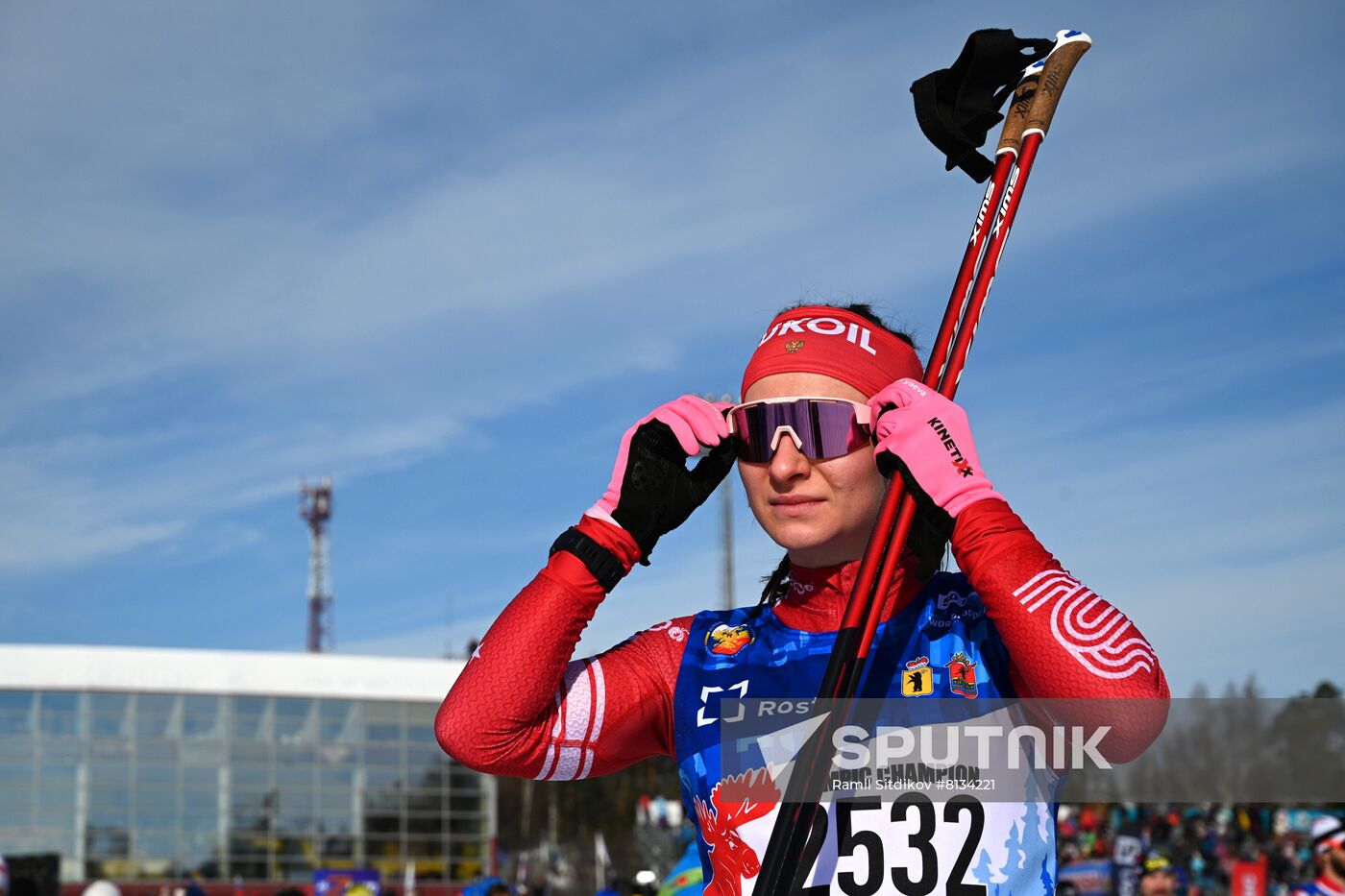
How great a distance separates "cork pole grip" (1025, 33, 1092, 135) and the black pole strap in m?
0.10

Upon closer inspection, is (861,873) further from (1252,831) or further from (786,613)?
(1252,831)

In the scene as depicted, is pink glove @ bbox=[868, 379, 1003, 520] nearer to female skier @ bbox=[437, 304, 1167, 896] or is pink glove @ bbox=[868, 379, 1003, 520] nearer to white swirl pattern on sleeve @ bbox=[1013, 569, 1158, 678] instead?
female skier @ bbox=[437, 304, 1167, 896]

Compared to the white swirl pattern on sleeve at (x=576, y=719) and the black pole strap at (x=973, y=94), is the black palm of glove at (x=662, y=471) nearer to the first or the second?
the white swirl pattern on sleeve at (x=576, y=719)

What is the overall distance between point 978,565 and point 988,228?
0.81 metres

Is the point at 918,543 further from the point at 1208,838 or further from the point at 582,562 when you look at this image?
the point at 1208,838

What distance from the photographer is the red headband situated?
323cm

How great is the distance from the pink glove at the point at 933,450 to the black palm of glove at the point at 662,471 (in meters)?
0.42

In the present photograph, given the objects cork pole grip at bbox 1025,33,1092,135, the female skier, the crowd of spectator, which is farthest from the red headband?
the crowd of spectator

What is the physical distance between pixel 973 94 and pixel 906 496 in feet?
3.63

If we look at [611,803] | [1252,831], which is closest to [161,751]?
[611,803]

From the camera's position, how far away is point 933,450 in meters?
2.89

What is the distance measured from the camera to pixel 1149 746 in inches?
112

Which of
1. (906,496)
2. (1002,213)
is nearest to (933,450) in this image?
(906,496)

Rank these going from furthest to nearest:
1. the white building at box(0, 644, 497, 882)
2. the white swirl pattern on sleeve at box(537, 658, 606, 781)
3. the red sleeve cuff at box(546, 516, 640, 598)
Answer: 1. the white building at box(0, 644, 497, 882)
2. the white swirl pattern on sleeve at box(537, 658, 606, 781)
3. the red sleeve cuff at box(546, 516, 640, 598)
